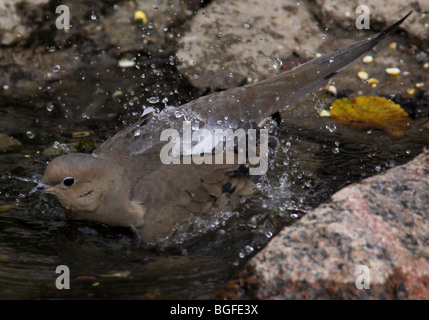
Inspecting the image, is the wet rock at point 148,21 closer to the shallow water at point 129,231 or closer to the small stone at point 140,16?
the small stone at point 140,16

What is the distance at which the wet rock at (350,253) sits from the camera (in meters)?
3.24

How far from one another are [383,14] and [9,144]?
4.06 metres

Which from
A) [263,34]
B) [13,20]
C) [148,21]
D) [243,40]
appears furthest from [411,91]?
[13,20]

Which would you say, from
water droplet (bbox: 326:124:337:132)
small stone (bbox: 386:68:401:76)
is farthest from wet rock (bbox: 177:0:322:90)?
water droplet (bbox: 326:124:337:132)

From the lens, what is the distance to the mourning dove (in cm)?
442

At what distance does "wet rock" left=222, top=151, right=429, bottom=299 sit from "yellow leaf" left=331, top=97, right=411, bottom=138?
7.48ft

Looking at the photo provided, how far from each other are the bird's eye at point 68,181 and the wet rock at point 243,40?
7.73 feet

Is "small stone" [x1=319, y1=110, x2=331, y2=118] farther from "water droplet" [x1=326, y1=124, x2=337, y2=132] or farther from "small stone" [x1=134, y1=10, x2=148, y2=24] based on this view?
"small stone" [x1=134, y1=10, x2=148, y2=24]

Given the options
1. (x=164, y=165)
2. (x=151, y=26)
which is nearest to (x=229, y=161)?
(x=164, y=165)

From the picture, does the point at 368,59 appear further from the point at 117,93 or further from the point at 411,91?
the point at 117,93

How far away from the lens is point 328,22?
21.4 feet

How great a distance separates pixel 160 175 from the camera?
14.8 feet

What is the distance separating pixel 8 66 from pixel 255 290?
4324 millimetres

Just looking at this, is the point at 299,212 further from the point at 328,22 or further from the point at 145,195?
the point at 328,22
